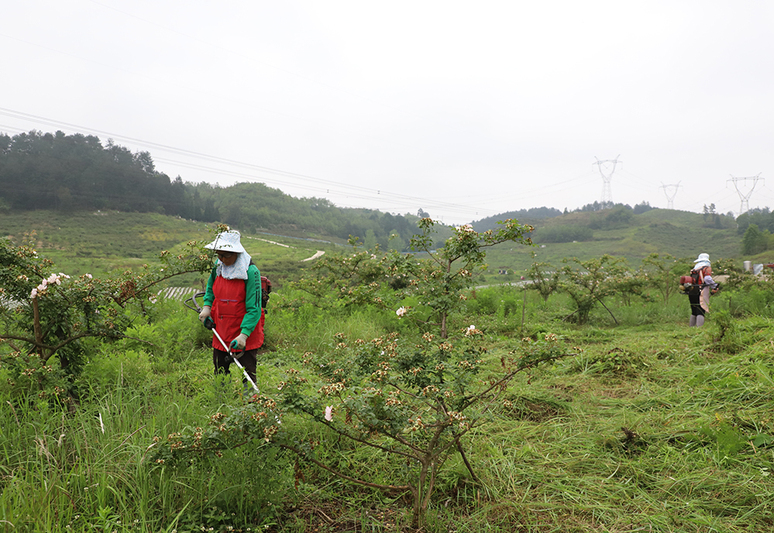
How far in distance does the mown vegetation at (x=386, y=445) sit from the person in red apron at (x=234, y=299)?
0.34 metres

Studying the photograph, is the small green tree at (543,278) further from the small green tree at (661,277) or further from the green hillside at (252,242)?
the green hillside at (252,242)

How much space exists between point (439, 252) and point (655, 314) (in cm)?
867

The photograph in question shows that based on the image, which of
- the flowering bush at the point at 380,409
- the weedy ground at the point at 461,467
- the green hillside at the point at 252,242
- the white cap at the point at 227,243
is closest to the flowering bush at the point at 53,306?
the weedy ground at the point at 461,467

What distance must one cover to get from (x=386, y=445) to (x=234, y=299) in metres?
1.74

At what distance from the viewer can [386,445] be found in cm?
278

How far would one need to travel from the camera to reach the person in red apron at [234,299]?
3.36 meters

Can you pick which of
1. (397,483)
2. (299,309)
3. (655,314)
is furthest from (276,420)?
(655,314)

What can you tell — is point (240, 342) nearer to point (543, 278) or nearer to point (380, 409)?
point (380, 409)

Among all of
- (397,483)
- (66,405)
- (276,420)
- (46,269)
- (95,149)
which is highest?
(95,149)

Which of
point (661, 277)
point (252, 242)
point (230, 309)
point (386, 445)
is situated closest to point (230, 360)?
point (230, 309)

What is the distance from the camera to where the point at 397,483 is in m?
2.67

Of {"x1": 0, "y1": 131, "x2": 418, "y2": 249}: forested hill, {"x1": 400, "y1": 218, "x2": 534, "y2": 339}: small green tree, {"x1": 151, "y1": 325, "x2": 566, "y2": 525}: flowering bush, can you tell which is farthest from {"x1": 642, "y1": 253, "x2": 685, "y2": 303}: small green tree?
{"x1": 0, "y1": 131, "x2": 418, "y2": 249}: forested hill

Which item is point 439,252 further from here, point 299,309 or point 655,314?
point 655,314

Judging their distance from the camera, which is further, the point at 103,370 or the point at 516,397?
the point at 516,397
